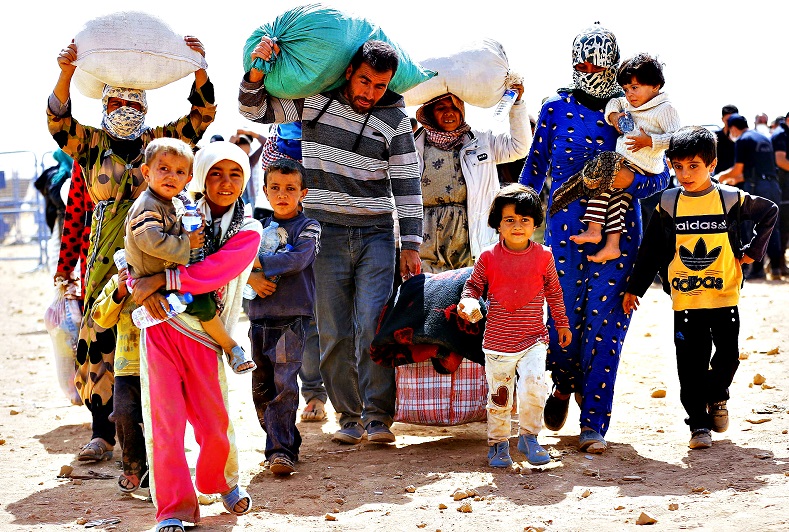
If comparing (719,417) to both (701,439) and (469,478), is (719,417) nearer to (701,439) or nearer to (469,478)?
(701,439)

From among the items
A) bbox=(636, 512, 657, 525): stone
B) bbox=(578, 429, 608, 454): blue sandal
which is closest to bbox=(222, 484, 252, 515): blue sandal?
bbox=(636, 512, 657, 525): stone

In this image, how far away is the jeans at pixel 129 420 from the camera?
515cm

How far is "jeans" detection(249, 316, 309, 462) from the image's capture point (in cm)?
557

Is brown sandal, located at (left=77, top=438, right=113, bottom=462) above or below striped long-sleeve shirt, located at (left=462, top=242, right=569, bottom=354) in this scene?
below

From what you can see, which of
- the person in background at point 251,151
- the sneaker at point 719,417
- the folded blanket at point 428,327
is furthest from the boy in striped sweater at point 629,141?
the person in background at point 251,151

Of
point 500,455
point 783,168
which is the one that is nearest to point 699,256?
point 500,455

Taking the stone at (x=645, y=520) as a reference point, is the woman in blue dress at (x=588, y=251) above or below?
above

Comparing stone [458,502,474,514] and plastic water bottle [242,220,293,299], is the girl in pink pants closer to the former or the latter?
plastic water bottle [242,220,293,299]

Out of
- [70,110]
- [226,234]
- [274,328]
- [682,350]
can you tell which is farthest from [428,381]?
[70,110]

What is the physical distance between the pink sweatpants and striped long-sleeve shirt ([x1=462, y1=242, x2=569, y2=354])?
1485mm

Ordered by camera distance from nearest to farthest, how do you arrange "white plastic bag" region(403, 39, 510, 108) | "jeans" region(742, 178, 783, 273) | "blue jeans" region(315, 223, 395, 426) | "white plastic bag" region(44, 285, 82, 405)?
A: "blue jeans" region(315, 223, 395, 426) → "white plastic bag" region(403, 39, 510, 108) → "white plastic bag" region(44, 285, 82, 405) → "jeans" region(742, 178, 783, 273)

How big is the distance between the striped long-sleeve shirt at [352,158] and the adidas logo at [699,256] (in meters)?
1.56

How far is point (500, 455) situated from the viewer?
5.52 metres

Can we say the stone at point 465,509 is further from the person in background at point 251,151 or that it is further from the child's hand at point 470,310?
the person in background at point 251,151
